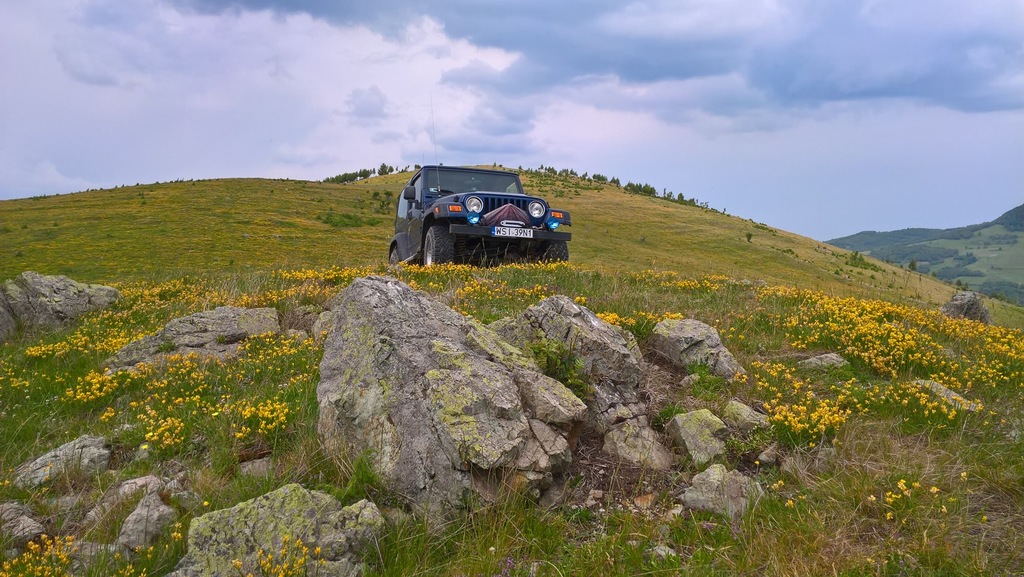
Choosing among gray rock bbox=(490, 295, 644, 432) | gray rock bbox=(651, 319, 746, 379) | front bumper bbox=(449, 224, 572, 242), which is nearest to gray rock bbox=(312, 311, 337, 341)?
gray rock bbox=(490, 295, 644, 432)

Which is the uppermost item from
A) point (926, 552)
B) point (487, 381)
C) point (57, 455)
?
point (487, 381)

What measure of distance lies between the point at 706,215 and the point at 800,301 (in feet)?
103

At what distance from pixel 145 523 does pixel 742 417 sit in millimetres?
4305

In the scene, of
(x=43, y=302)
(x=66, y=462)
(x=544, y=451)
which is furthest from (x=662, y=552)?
(x=43, y=302)

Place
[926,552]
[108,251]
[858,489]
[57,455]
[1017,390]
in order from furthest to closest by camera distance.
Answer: [108,251] < [1017,390] < [57,455] < [858,489] < [926,552]

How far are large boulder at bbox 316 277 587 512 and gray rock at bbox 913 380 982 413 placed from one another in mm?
3146

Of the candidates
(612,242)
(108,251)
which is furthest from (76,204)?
(612,242)

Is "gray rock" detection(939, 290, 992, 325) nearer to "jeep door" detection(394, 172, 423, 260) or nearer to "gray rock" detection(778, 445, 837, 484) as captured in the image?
"gray rock" detection(778, 445, 837, 484)

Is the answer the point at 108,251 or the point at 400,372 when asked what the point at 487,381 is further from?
the point at 108,251

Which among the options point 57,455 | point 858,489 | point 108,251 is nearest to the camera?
point 858,489

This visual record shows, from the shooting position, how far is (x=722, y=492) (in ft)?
12.1

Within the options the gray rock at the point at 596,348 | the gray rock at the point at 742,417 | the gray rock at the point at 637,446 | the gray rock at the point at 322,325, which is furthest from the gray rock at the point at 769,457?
the gray rock at the point at 322,325

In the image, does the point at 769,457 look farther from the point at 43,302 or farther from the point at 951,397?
the point at 43,302

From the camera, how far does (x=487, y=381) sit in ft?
13.4
